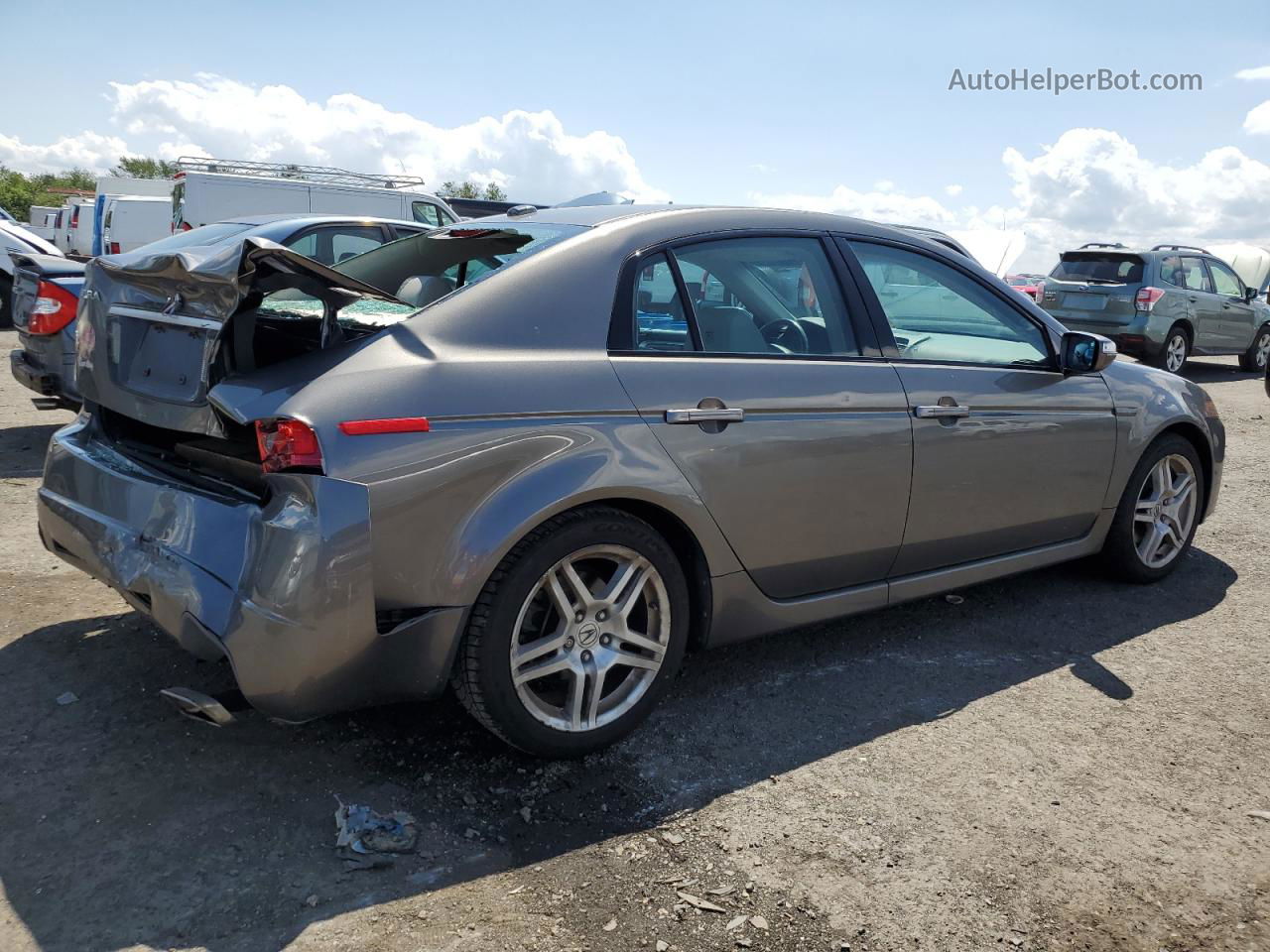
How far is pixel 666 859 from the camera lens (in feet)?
8.66

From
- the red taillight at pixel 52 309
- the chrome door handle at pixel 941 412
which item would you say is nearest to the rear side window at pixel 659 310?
the chrome door handle at pixel 941 412

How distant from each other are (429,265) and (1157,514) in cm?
352

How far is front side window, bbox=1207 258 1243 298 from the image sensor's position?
14967 mm

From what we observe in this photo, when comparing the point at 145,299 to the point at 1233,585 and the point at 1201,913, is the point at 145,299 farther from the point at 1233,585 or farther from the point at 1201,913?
the point at 1233,585

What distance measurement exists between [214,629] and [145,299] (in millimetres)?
Result: 1094

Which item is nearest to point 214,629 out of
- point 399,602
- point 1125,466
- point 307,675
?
point 307,675

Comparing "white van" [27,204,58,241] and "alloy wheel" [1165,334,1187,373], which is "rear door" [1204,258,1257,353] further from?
"white van" [27,204,58,241]

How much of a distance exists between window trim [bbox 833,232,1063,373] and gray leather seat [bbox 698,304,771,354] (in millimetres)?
535

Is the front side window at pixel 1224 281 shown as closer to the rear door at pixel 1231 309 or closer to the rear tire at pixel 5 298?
the rear door at pixel 1231 309

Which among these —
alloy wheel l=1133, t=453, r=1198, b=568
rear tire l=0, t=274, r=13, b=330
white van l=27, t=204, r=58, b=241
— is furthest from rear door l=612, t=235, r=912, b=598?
white van l=27, t=204, r=58, b=241

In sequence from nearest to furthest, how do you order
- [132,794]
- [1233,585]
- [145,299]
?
[132,794]
[145,299]
[1233,585]

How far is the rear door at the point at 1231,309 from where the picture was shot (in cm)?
1498

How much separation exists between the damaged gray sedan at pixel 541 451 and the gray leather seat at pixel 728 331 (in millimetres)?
11

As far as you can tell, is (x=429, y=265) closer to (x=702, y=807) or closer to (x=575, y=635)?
Answer: (x=575, y=635)
